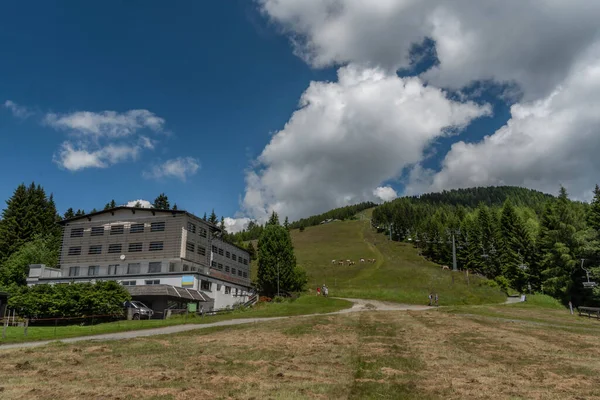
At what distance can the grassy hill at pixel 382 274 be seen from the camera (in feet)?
222

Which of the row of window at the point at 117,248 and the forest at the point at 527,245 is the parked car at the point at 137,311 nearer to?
the row of window at the point at 117,248

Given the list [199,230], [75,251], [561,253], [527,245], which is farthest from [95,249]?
[527,245]

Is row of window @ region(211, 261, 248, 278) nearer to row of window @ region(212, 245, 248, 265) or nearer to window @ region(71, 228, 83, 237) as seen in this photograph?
row of window @ region(212, 245, 248, 265)

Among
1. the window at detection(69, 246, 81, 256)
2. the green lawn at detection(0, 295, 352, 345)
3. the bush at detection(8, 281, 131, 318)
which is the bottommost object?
the green lawn at detection(0, 295, 352, 345)

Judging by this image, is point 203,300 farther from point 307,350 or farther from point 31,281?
point 307,350

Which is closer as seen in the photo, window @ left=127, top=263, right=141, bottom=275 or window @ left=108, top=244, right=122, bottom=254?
window @ left=127, top=263, right=141, bottom=275

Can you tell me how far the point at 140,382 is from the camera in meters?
12.5

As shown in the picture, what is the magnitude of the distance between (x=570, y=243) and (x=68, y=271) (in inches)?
3267

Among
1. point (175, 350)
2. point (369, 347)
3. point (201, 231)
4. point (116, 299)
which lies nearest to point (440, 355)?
point (369, 347)

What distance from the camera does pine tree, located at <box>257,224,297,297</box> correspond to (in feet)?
263

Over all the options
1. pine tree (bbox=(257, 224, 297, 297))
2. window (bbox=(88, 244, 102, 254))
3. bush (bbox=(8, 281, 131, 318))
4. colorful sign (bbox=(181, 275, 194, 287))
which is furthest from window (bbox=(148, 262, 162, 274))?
pine tree (bbox=(257, 224, 297, 297))

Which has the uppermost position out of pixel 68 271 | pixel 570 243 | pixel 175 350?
pixel 570 243

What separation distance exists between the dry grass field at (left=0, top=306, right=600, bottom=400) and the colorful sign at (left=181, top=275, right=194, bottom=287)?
32231mm

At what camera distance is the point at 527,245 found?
9519 centimetres
